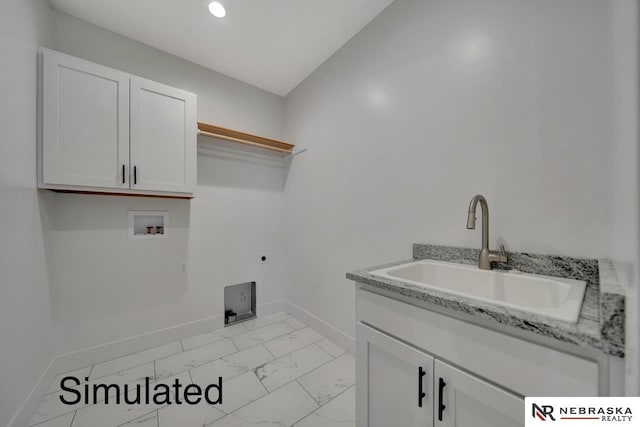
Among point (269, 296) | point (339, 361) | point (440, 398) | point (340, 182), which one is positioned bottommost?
point (339, 361)

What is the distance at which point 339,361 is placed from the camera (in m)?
1.85

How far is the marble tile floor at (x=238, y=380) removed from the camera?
1.31 m

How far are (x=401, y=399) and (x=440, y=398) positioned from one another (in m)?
0.20

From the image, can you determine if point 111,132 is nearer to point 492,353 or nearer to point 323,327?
point 323,327

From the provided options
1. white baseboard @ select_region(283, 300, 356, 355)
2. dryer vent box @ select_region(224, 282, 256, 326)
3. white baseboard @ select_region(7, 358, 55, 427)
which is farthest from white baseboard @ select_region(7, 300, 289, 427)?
white baseboard @ select_region(283, 300, 356, 355)

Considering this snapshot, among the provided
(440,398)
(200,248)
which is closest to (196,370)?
(200,248)

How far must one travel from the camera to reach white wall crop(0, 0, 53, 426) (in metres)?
1.09

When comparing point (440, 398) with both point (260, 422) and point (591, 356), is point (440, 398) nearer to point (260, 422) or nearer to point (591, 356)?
point (591, 356)

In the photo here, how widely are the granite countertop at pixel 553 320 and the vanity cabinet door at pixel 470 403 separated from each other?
21cm

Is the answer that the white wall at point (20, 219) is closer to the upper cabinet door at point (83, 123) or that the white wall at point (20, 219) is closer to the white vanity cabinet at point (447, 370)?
the upper cabinet door at point (83, 123)

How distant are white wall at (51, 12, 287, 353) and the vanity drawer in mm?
1926

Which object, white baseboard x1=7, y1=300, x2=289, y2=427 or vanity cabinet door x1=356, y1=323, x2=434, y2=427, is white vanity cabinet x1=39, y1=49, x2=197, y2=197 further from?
vanity cabinet door x1=356, y1=323, x2=434, y2=427

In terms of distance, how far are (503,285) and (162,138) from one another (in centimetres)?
244

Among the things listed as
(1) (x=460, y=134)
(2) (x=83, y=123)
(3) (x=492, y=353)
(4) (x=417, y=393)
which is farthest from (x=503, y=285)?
(2) (x=83, y=123)
